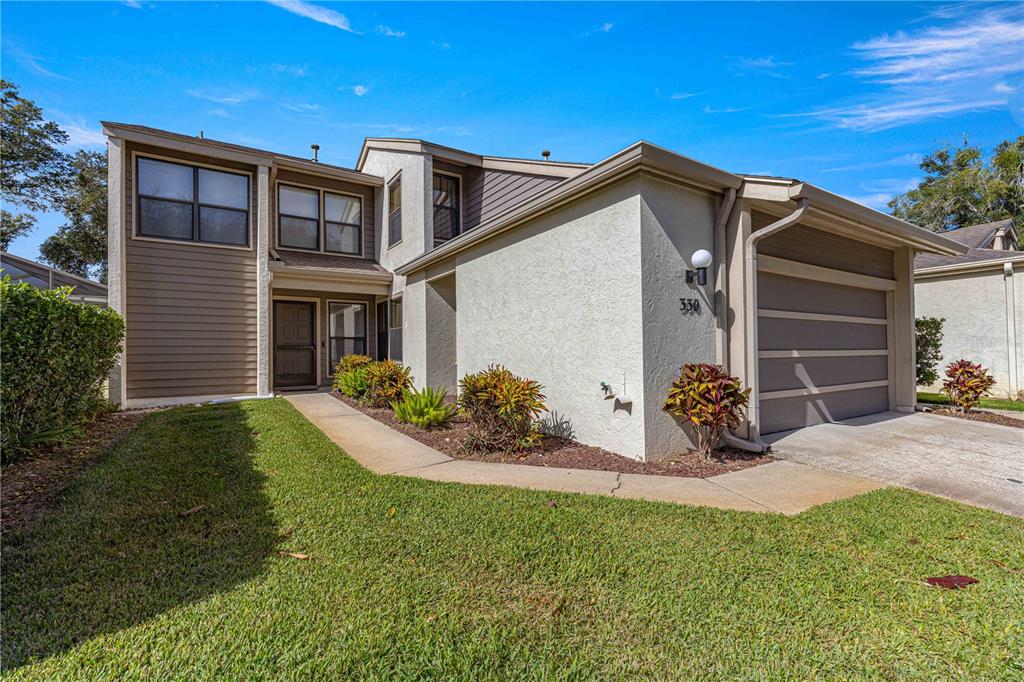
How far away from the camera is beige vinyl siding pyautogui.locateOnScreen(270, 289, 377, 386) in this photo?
12109 mm

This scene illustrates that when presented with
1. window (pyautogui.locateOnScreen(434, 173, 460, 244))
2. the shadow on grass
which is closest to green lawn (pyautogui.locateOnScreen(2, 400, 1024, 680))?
the shadow on grass

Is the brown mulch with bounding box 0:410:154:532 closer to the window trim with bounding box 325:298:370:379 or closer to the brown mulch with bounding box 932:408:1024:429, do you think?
the window trim with bounding box 325:298:370:379

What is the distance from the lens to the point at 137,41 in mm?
6738

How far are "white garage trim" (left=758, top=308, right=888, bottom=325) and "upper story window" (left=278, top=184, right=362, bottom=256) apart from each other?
10.5 metres

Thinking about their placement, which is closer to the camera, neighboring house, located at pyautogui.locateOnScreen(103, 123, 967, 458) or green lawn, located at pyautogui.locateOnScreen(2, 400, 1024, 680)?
green lawn, located at pyautogui.locateOnScreen(2, 400, 1024, 680)

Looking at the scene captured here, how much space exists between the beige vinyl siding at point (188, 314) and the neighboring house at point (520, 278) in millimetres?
37

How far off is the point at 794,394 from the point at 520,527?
4.90m

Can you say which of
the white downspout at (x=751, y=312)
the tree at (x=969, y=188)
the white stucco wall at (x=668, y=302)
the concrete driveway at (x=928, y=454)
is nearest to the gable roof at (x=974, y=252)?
the concrete driveway at (x=928, y=454)

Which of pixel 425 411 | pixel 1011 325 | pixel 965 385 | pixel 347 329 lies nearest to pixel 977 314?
pixel 1011 325

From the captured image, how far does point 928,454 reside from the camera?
5074 mm

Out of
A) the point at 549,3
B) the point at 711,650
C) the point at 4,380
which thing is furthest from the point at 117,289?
the point at 711,650

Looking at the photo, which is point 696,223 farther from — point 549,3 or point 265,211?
point 265,211

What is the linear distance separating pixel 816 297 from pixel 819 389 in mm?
1346

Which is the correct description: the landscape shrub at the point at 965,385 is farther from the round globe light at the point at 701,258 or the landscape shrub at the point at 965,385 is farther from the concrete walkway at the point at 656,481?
the round globe light at the point at 701,258
